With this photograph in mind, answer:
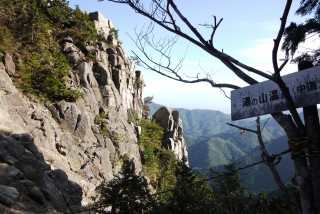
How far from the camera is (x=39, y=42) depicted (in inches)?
809

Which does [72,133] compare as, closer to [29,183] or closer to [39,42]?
[39,42]

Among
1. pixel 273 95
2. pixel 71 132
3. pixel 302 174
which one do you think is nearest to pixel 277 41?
pixel 273 95

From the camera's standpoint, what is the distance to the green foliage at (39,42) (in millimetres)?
18266

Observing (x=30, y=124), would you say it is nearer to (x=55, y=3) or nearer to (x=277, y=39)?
(x=55, y=3)

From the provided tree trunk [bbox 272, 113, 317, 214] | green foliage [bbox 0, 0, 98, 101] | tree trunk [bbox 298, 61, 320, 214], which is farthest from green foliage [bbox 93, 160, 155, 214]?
tree trunk [bbox 298, 61, 320, 214]

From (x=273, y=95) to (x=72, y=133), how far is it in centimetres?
1676

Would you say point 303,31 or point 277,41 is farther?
point 303,31

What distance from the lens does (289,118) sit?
2.90 metres

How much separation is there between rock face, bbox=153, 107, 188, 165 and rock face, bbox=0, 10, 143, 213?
6.80 metres

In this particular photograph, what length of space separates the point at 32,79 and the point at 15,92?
9.29 feet

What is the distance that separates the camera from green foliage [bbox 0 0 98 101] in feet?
59.9

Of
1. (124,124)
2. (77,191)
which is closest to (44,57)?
(124,124)

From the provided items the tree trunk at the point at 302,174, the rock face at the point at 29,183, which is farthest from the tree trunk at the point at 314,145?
the rock face at the point at 29,183

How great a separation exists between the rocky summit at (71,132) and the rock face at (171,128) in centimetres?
612
